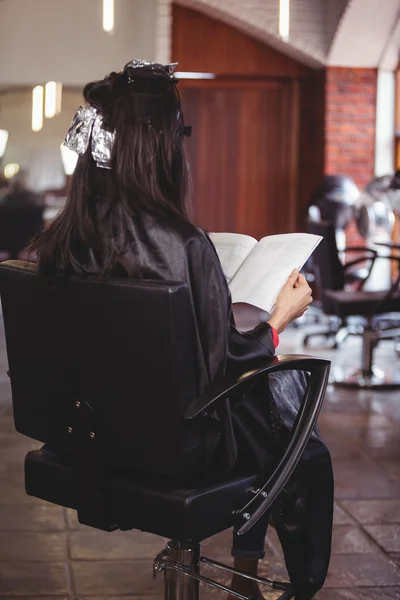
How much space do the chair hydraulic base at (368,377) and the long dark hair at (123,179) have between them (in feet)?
10.7

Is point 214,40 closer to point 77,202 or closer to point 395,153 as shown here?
point 395,153

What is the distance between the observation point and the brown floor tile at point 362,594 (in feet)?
7.08

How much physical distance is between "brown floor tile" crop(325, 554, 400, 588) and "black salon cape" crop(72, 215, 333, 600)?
0.51 m

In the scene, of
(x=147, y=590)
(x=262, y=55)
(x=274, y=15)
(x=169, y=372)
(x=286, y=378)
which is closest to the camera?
(x=169, y=372)

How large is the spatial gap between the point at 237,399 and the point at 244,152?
7.06m

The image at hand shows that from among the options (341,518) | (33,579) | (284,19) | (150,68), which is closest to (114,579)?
(33,579)

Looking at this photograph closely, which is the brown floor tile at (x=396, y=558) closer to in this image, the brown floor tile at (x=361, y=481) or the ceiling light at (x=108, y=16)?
the brown floor tile at (x=361, y=481)

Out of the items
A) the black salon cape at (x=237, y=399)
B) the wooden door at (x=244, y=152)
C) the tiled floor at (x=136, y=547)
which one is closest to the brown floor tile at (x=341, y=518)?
the tiled floor at (x=136, y=547)

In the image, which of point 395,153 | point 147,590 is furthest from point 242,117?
point 147,590

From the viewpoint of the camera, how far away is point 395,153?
7977mm

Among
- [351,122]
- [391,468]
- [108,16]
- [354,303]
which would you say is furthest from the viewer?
[108,16]

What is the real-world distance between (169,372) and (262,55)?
7.22 metres

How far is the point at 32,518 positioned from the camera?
2.70m

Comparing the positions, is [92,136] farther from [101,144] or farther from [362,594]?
[362,594]
